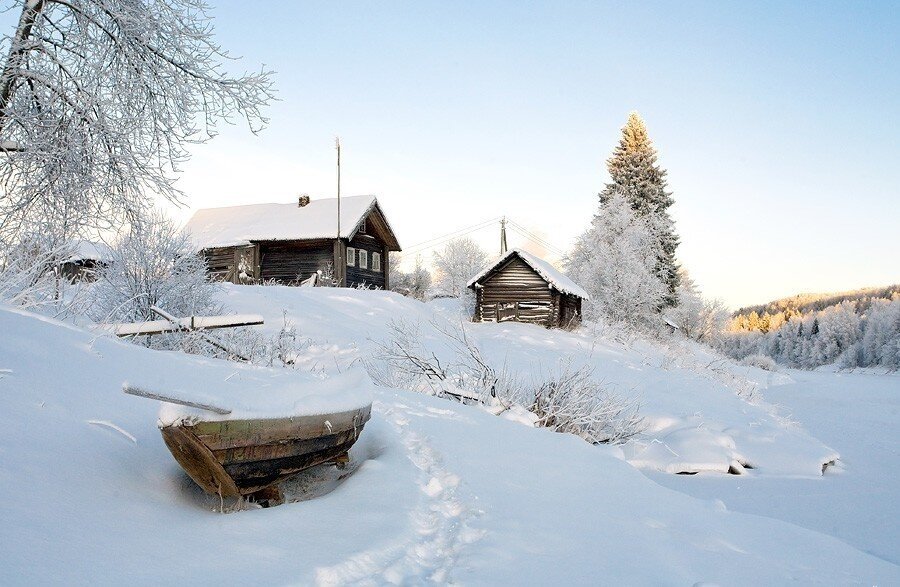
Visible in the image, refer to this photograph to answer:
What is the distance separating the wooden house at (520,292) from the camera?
26.2 metres

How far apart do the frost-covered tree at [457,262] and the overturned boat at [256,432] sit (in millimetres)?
44566

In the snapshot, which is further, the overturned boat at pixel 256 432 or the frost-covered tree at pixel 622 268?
the frost-covered tree at pixel 622 268

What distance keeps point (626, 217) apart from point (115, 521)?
33267 millimetres

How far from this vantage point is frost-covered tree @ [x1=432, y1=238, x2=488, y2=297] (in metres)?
49.6

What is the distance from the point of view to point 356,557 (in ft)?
8.79

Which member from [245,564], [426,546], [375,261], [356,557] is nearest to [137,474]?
[245,564]

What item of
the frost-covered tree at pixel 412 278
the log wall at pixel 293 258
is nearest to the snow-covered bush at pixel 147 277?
the log wall at pixel 293 258

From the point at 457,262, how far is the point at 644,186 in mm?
18871

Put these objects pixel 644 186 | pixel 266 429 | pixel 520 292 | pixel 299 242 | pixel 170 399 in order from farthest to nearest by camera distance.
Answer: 1. pixel 644 186
2. pixel 299 242
3. pixel 520 292
4. pixel 266 429
5. pixel 170 399

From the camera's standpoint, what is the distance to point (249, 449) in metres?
3.15

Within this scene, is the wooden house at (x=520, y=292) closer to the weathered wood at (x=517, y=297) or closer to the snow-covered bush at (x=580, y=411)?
the weathered wood at (x=517, y=297)

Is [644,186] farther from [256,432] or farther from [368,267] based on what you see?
[256,432]

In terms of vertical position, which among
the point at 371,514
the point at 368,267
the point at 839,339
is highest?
the point at 368,267

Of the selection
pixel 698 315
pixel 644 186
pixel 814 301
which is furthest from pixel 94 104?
pixel 814 301
